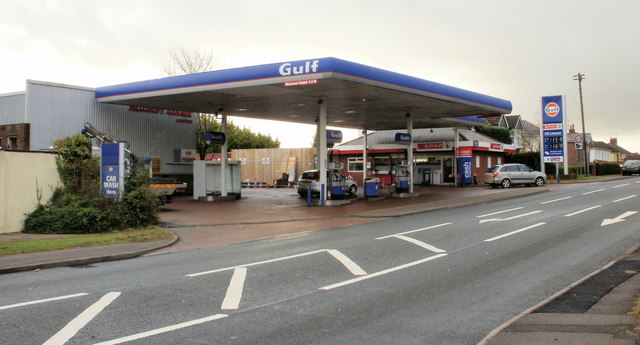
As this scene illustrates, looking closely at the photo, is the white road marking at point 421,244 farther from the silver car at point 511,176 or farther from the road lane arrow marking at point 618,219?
the silver car at point 511,176

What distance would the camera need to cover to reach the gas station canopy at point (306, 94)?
18516mm

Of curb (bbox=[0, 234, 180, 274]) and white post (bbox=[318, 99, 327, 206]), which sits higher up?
white post (bbox=[318, 99, 327, 206])

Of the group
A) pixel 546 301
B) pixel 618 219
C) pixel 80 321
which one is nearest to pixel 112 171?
pixel 80 321

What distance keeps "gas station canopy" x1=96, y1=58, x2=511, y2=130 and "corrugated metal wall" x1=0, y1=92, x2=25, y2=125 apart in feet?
12.0

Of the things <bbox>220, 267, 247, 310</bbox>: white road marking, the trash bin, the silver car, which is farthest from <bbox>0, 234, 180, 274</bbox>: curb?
the silver car

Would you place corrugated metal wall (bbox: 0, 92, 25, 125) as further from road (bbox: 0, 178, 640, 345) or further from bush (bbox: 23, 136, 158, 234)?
road (bbox: 0, 178, 640, 345)

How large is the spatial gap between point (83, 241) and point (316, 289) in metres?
7.56

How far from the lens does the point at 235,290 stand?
7191 mm

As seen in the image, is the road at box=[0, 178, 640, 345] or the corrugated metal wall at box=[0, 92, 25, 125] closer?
the road at box=[0, 178, 640, 345]

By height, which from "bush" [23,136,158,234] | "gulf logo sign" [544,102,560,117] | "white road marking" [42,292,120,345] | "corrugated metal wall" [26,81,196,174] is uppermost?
"gulf logo sign" [544,102,560,117]

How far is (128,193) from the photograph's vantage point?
15.4m

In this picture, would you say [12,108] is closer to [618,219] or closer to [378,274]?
[378,274]

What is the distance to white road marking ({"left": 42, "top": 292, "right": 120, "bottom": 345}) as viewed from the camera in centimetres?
511

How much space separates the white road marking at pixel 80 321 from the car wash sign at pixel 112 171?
898cm
